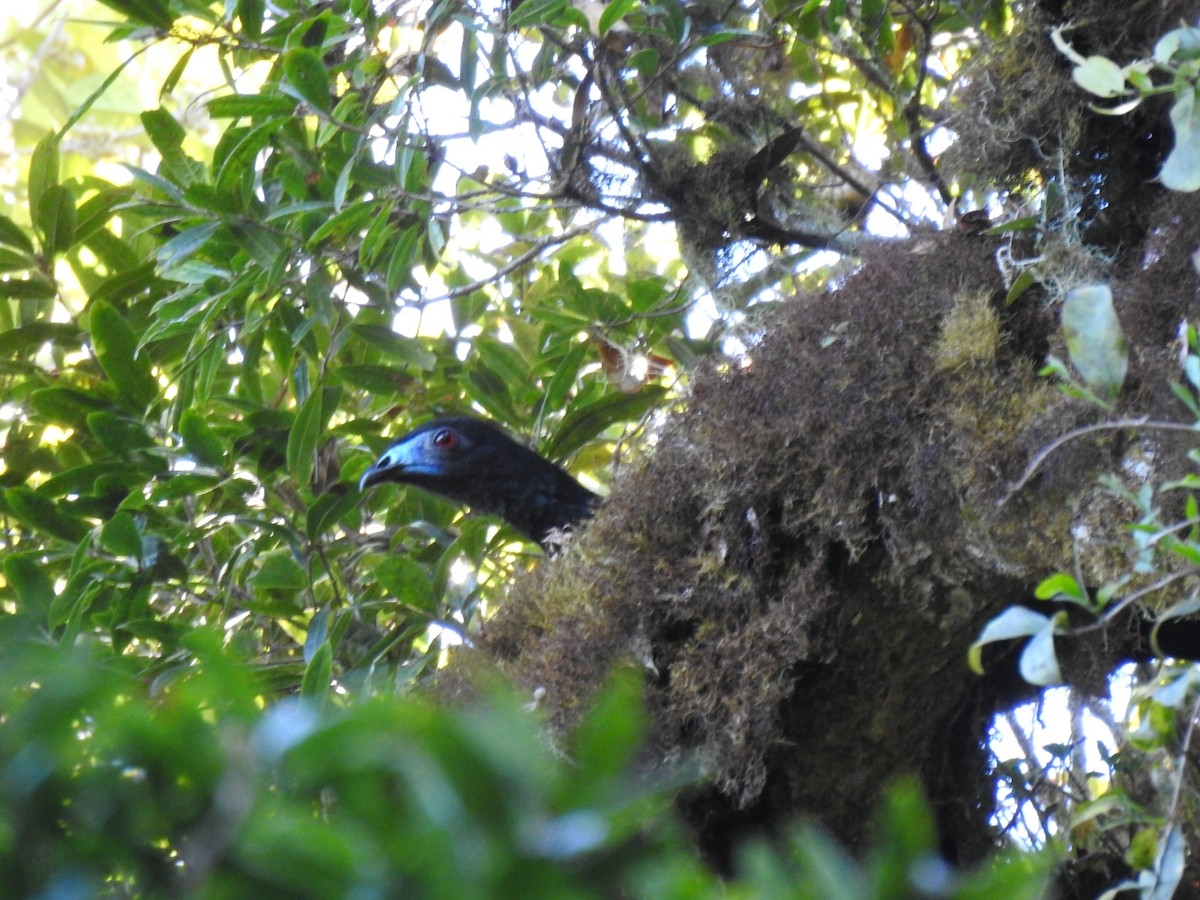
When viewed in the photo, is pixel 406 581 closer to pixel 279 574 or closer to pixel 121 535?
pixel 279 574

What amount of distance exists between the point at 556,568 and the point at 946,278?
3.45 feet

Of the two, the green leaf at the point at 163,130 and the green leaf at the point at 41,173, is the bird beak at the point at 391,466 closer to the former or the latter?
the green leaf at the point at 163,130

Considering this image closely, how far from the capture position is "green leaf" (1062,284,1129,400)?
169 centimetres

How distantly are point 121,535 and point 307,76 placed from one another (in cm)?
118

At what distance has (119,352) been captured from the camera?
3.33 metres

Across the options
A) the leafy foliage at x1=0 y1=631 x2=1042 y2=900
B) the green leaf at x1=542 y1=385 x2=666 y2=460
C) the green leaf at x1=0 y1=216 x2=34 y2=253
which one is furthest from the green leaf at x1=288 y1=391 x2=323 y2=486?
the leafy foliage at x1=0 y1=631 x2=1042 y2=900

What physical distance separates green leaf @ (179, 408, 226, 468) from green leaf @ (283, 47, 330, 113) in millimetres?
813

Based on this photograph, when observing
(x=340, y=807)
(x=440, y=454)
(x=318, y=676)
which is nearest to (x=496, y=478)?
(x=440, y=454)

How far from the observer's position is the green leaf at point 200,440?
3.14 meters

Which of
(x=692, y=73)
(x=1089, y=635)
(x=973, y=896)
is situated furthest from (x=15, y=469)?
(x=973, y=896)

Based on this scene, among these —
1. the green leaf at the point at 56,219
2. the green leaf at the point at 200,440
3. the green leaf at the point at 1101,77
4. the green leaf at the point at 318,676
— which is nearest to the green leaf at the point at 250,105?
the green leaf at the point at 200,440

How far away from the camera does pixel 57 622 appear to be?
10.3 feet

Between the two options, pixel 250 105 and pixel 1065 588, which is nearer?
pixel 1065 588

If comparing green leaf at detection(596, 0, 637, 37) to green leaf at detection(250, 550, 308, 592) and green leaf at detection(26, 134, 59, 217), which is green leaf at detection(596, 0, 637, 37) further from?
green leaf at detection(26, 134, 59, 217)
